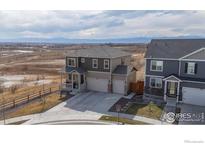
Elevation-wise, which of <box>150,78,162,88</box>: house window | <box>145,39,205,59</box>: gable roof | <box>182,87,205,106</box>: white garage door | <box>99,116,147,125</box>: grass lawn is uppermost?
<box>145,39,205,59</box>: gable roof

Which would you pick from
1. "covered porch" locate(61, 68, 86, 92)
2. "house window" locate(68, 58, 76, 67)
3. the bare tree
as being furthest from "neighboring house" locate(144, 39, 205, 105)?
the bare tree

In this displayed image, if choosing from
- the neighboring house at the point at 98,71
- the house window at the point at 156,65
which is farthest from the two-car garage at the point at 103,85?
the house window at the point at 156,65

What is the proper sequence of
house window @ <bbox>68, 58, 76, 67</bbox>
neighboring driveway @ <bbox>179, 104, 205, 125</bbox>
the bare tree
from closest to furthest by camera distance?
1. neighboring driveway @ <bbox>179, 104, 205, 125</bbox>
2. house window @ <bbox>68, 58, 76, 67</bbox>
3. the bare tree

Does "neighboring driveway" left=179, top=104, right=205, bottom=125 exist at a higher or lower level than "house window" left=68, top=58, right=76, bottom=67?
lower

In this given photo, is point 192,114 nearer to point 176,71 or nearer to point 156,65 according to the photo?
Answer: point 176,71

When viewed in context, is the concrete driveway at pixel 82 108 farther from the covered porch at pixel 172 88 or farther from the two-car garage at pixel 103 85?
the covered porch at pixel 172 88

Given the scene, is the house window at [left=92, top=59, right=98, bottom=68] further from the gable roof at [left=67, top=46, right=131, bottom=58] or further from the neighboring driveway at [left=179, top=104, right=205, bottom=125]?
the neighboring driveway at [left=179, top=104, right=205, bottom=125]
